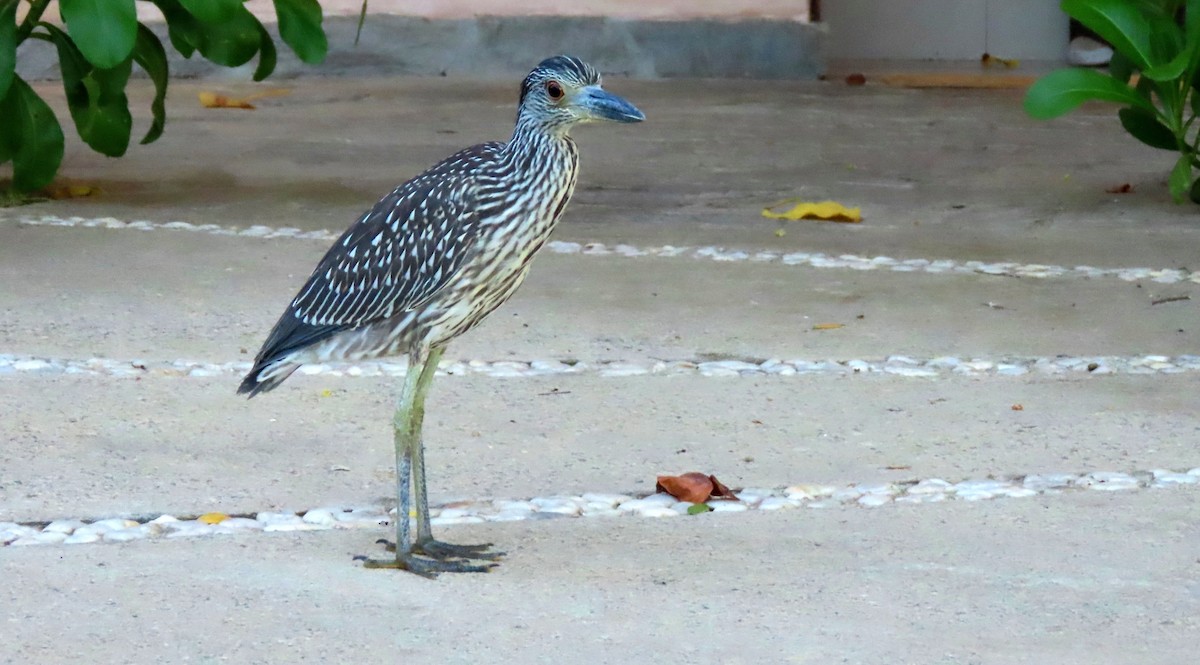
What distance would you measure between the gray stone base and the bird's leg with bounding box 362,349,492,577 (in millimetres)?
8822

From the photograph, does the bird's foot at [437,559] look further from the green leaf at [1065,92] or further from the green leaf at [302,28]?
the green leaf at [1065,92]

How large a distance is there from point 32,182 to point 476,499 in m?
4.10

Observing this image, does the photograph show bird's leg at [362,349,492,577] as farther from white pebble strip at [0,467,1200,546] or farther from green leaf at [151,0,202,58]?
green leaf at [151,0,202,58]

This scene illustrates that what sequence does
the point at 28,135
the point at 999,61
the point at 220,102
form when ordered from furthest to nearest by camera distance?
the point at 999,61, the point at 220,102, the point at 28,135

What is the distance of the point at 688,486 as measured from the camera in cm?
393

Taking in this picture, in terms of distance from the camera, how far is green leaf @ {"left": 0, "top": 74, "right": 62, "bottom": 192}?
23.1 ft

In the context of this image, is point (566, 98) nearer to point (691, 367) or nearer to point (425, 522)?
point (425, 522)

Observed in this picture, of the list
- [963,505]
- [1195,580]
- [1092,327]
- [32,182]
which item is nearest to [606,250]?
[1092,327]

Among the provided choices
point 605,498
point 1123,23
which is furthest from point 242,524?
point 1123,23

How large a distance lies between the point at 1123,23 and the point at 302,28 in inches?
146

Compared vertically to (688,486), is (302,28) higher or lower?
higher

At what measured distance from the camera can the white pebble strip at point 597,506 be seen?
369 centimetres

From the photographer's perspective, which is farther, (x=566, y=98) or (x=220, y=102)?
(x=220, y=102)

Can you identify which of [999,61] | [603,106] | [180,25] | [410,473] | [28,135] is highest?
[603,106]
